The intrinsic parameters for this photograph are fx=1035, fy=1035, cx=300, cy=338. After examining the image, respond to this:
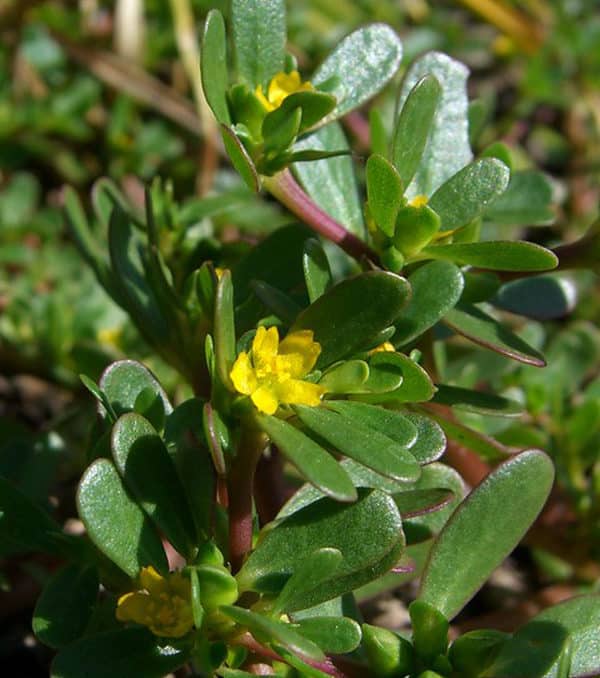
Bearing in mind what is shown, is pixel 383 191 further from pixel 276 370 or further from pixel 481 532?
pixel 481 532

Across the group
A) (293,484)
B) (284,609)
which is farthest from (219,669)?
(293,484)

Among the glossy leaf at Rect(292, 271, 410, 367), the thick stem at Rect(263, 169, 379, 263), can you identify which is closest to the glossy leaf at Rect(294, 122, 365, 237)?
the thick stem at Rect(263, 169, 379, 263)

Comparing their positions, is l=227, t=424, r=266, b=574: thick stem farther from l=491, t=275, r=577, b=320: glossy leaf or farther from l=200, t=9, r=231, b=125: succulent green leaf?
l=491, t=275, r=577, b=320: glossy leaf

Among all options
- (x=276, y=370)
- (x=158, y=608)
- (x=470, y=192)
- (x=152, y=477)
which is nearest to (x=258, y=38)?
(x=470, y=192)

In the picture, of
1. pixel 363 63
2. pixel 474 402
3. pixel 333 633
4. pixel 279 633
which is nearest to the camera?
pixel 279 633

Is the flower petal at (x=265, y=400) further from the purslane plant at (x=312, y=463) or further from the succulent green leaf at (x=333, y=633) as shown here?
the succulent green leaf at (x=333, y=633)

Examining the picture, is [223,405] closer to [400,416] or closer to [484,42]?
[400,416]
